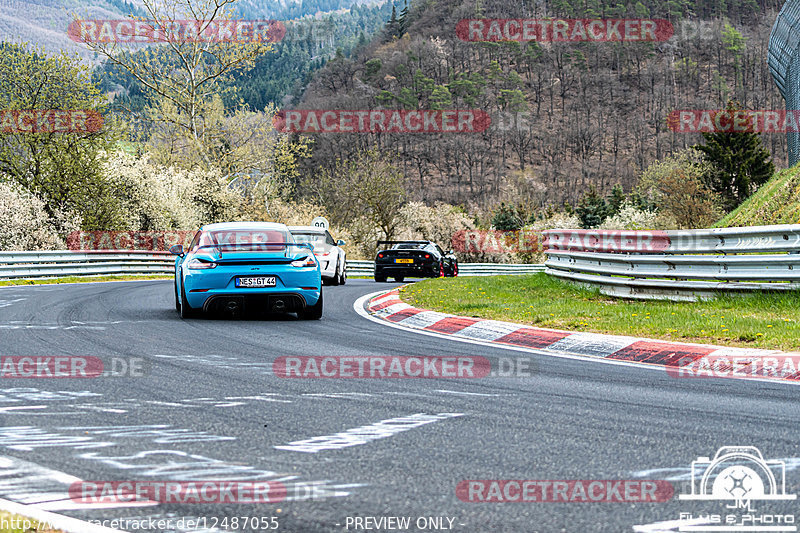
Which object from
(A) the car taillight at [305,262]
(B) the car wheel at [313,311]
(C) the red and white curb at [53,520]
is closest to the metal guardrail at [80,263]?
(B) the car wheel at [313,311]

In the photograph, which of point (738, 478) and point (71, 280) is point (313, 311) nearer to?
point (738, 478)

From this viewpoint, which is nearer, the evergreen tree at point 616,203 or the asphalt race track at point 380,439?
the asphalt race track at point 380,439

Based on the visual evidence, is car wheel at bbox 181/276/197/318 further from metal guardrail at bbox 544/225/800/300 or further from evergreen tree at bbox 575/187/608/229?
evergreen tree at bbox 575/187/608/229

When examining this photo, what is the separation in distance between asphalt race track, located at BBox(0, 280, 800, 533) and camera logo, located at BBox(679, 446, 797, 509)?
0.26 feet

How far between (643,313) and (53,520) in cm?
896

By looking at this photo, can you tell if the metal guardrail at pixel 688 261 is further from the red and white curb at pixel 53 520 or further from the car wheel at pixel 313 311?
the red and white curb at pixel 53 520

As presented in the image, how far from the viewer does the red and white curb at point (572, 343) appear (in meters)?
7.86

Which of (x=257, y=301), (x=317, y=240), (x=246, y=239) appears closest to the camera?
(x=257, y=301)

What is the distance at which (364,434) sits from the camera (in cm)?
473

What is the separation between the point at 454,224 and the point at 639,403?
Result: 244ft

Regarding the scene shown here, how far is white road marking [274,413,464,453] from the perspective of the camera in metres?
4.40

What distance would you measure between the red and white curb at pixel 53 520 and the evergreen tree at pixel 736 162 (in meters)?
68.2

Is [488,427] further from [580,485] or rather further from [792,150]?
→ [792,150]

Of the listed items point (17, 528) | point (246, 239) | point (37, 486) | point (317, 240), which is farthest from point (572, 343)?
point (317, 240)
